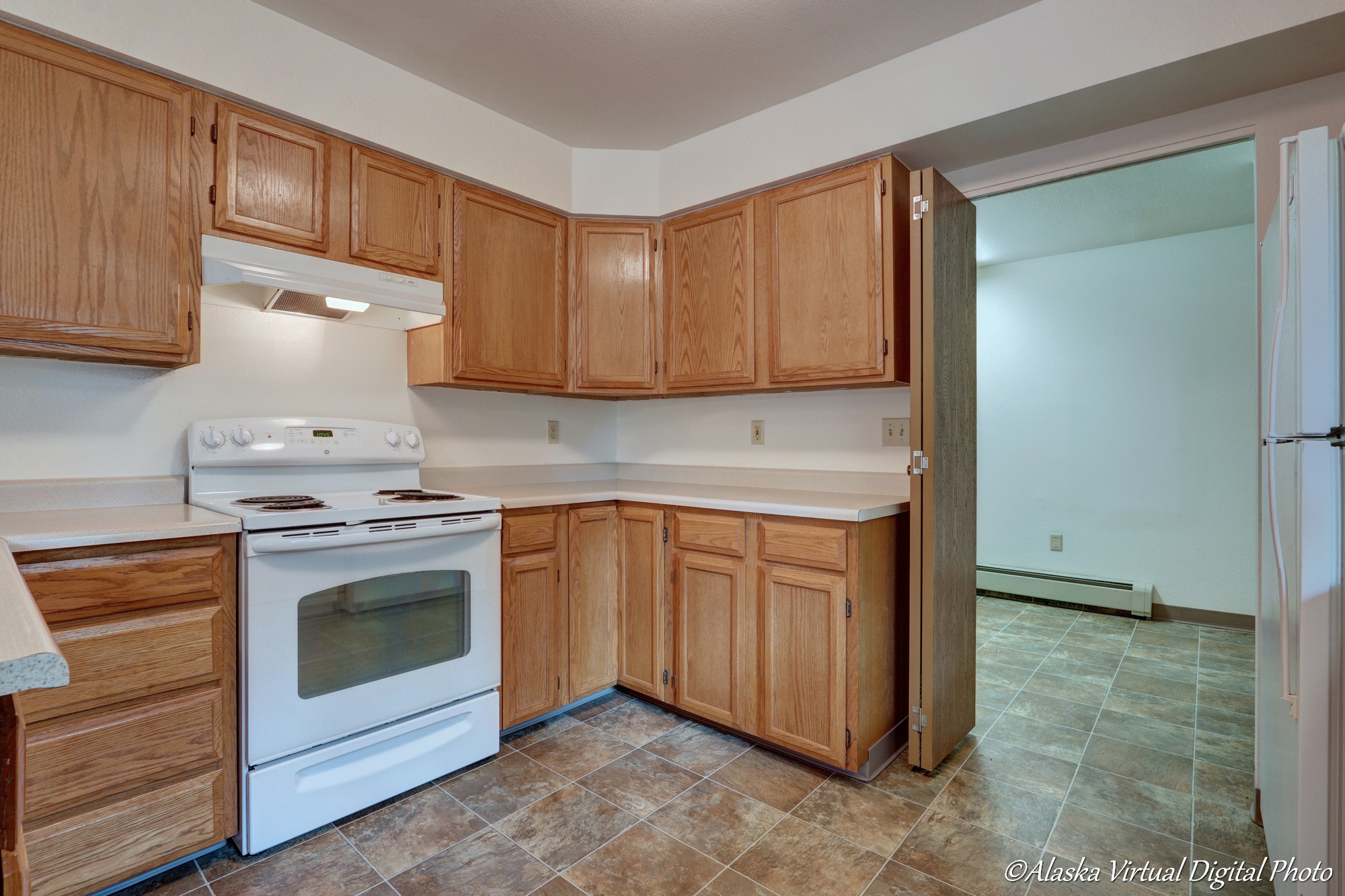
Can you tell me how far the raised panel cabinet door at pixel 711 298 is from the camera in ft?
8.57

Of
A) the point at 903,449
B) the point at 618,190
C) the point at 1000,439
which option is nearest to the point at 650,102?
the point at 618,190

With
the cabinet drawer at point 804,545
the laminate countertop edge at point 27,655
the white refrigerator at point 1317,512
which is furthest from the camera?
the cabinet drawer at point 804,545

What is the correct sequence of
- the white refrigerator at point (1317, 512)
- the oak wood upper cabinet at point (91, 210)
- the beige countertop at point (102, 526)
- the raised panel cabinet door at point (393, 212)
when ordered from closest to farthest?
1. the white refrigerator at point (1317, 512)
2. the beige countertop at point (102, 526)
3. the oak wood upper cabinet at point (91, 210)
4. the raised panel cabinet door at point (393, 212)

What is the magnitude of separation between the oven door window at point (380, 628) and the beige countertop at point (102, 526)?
1.05ft

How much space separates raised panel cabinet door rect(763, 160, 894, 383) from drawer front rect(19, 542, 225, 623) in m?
1.92

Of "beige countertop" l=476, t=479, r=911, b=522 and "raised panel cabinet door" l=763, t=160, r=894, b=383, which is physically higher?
"raised panel cabinet door" l=763, t=160, r=894, b=383

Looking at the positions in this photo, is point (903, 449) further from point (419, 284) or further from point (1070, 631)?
point (1070, 631)

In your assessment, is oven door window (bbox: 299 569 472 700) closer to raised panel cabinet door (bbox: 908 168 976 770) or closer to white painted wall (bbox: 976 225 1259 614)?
raised panel cabinet door (bbox: 908 168 976 770)

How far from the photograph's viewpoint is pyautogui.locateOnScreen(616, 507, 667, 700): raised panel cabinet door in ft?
8.33

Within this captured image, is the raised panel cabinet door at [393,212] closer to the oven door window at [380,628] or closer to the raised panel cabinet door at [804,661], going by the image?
the oven door window at [380,628]

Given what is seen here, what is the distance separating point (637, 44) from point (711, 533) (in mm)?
1717

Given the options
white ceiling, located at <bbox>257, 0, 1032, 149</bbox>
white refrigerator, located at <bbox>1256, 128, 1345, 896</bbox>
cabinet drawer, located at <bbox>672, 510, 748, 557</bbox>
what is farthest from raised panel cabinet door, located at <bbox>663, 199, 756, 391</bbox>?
white refrigerator, located at <bbox>1256, 128, 1345, 896</bbox>

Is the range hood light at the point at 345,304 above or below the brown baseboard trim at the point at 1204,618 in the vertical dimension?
above

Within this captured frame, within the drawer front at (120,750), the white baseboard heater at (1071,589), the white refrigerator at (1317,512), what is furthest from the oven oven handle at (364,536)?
the white baseboard heater at (1071,589)
